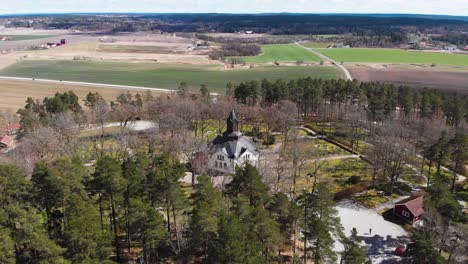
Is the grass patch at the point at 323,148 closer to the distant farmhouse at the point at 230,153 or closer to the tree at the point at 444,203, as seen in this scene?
the distant farmhouse at the point at 230,153

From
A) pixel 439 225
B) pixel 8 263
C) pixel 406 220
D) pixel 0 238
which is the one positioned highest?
pixel 0 238

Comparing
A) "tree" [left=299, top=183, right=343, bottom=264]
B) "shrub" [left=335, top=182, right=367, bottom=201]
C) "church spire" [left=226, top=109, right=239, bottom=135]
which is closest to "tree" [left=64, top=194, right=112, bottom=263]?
"tree" [left=299, top=183, right=343, bottom=264]

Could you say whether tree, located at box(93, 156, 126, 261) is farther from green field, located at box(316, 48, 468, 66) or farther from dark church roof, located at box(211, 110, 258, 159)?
green field, located at box(316, 48, 468, 66)

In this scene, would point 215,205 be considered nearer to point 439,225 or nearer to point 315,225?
point 315,225

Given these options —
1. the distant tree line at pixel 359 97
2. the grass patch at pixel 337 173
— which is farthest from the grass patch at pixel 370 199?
the distant tree line at pixel 359 97

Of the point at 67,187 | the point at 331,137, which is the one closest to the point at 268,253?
the point at 67,187
